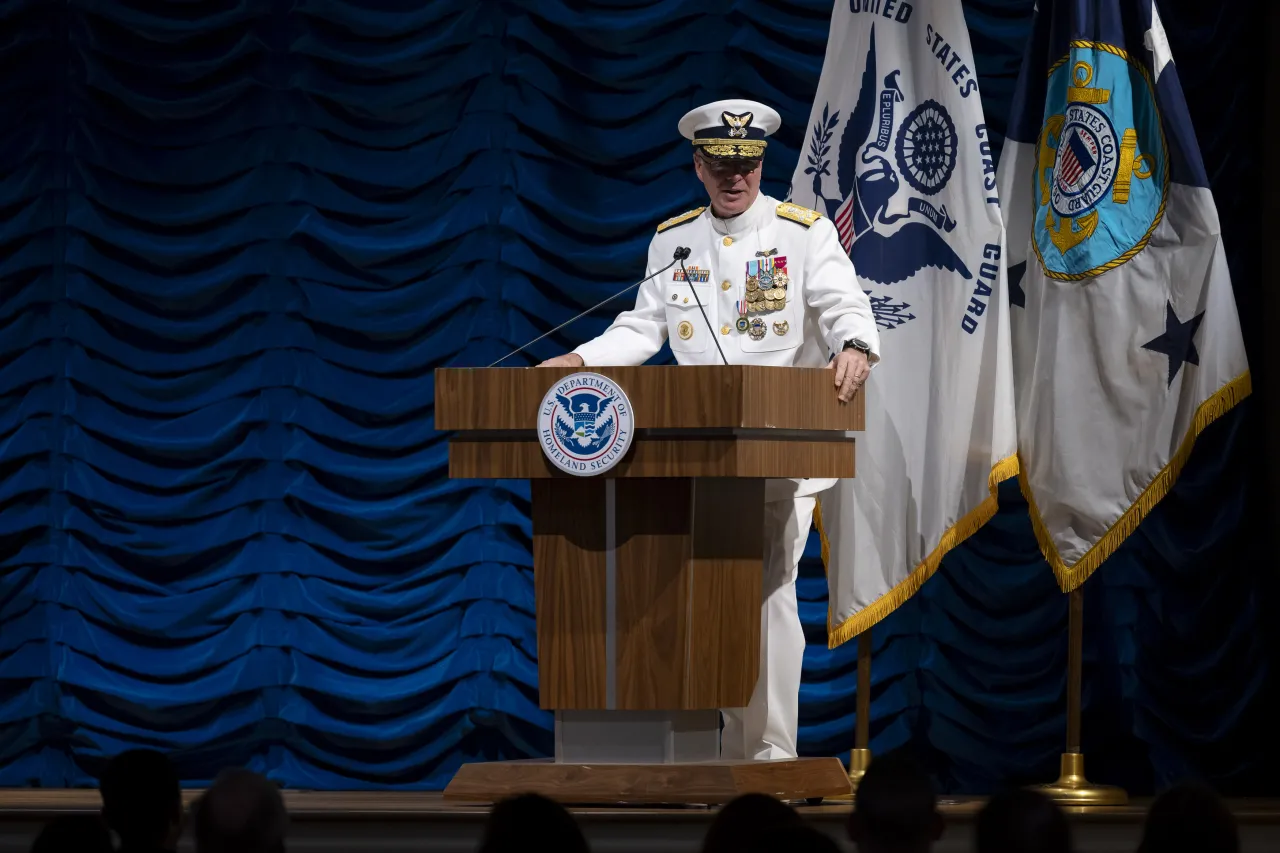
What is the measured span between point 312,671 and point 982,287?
2.41 metres

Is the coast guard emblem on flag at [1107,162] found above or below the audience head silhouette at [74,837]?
above

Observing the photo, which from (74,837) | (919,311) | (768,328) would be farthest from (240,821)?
(919,311)

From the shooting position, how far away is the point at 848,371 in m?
3.83

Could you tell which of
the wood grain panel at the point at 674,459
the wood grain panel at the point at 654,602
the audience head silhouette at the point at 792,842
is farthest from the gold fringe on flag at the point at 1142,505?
the audience head silhouette at the point at 792,842

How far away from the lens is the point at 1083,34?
472cm

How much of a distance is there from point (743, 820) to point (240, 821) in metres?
0.63

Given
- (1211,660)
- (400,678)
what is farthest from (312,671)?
(1211,660)

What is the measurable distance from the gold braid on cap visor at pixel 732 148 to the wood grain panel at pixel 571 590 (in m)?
0.99

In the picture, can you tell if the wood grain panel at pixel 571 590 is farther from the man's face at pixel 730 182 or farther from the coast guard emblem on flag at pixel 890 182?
the coast guard emblem on flag at pixel 890 182

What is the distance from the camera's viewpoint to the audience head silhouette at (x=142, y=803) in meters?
2.35

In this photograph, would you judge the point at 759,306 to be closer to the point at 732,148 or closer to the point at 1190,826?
the point at 732,148

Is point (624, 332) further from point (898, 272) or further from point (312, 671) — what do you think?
point (312, 671)

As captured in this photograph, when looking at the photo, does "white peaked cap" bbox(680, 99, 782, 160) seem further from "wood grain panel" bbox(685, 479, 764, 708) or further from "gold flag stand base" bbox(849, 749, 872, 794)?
"gold flag stand base" bbox(849, 749, 872, 794)

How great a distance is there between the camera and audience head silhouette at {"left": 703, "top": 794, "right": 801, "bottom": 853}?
2088mm
